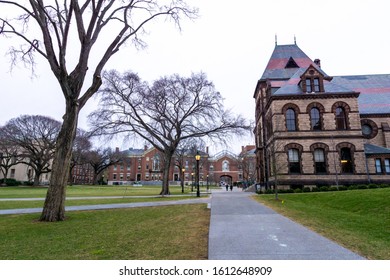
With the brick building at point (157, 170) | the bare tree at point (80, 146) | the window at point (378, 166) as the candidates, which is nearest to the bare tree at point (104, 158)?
the bare tree at point (80, 146)

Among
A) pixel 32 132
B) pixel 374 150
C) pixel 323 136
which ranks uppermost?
pixel 32 132

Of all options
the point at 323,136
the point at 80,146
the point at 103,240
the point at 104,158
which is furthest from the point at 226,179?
the point at 103,240

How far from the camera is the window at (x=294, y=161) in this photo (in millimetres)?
27895

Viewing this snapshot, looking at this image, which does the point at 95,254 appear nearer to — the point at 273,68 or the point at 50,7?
the point at 50,7

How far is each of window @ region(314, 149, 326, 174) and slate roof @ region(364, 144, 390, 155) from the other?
4844mm

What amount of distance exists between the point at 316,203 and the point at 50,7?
18.8m

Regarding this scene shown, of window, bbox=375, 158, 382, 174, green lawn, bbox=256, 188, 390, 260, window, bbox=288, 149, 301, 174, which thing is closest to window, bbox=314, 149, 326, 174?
window, bbox=288, 149, 301, 174

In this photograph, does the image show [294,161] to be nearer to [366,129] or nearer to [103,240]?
[366,129]

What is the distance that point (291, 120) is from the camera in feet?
95.2

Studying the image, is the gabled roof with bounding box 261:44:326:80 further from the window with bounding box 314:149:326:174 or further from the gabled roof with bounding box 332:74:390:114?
the window with bounding box 314:149:326:174

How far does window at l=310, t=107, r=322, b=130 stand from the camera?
28544mm

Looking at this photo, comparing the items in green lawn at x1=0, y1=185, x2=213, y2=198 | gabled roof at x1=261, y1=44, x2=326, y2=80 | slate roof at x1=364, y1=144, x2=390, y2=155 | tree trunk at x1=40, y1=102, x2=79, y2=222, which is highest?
gabled roof at x1=261, y1=44, x2=326, y2=80

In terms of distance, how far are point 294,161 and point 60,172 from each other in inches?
943

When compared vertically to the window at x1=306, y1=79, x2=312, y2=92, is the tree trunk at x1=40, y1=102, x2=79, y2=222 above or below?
below
